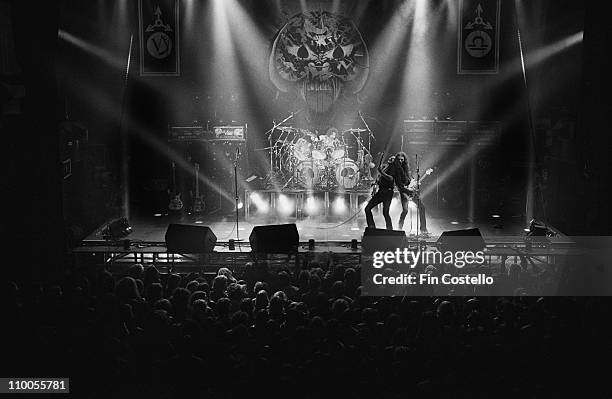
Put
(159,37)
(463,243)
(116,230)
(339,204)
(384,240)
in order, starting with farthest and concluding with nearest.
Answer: (339,204)
(159,37)
(116,230)
(384,240)
(463,243)

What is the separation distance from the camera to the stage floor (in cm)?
1716

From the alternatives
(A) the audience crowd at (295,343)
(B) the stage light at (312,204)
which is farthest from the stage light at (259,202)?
(A) the audience crowd at (295,343)

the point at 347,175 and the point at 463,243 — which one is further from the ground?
the point at 347,175

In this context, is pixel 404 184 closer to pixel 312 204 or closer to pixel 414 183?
pixel 414 183

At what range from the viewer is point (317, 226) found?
59.6 ft

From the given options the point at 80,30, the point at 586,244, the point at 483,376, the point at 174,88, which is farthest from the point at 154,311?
the point at 174,88

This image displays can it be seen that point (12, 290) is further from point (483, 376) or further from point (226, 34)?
point (226, 34)

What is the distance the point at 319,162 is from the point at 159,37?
4868 millimetres

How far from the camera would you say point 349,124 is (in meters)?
20.9

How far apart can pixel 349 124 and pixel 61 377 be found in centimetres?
1378

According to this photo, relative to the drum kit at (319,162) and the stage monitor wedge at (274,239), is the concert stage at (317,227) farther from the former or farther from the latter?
the stage monitor wedge at (274,239)

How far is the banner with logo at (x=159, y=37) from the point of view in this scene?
1897cm

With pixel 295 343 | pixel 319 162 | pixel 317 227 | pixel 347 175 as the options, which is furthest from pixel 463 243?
pixel 319 162

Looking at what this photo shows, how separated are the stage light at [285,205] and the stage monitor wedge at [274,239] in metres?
5.46
